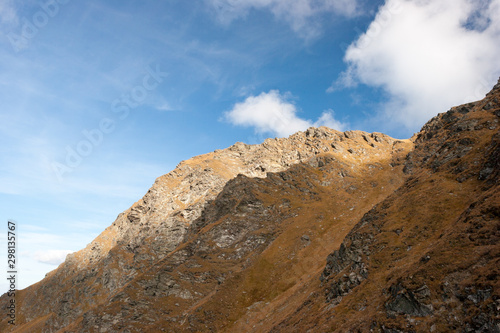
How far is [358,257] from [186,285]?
5352 centimetres

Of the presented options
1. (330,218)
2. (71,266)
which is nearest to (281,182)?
(330,218)

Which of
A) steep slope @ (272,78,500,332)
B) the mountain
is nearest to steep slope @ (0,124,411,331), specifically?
the mountain

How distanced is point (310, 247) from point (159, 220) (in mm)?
93154

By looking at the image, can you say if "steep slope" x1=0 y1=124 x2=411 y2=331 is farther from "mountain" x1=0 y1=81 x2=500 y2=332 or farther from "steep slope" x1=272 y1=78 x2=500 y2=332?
"steep slope" x1=272 y1=78 x2=500 y2=332

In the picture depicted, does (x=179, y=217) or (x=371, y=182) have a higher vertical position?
(x=179, y=217)

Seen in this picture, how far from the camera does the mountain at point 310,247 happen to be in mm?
35344

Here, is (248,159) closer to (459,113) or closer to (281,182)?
(281,182)

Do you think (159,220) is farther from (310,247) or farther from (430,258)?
(430,258)

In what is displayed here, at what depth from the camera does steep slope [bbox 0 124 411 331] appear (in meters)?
138

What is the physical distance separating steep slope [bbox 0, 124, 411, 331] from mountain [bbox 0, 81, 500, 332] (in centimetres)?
81

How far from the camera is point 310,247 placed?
9025cm

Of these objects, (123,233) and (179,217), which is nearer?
(179,217)

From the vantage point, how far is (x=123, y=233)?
171125mm

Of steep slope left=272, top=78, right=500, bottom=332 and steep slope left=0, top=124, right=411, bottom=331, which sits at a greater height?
steep slope left=0, top=124, right=411, bottom=331
